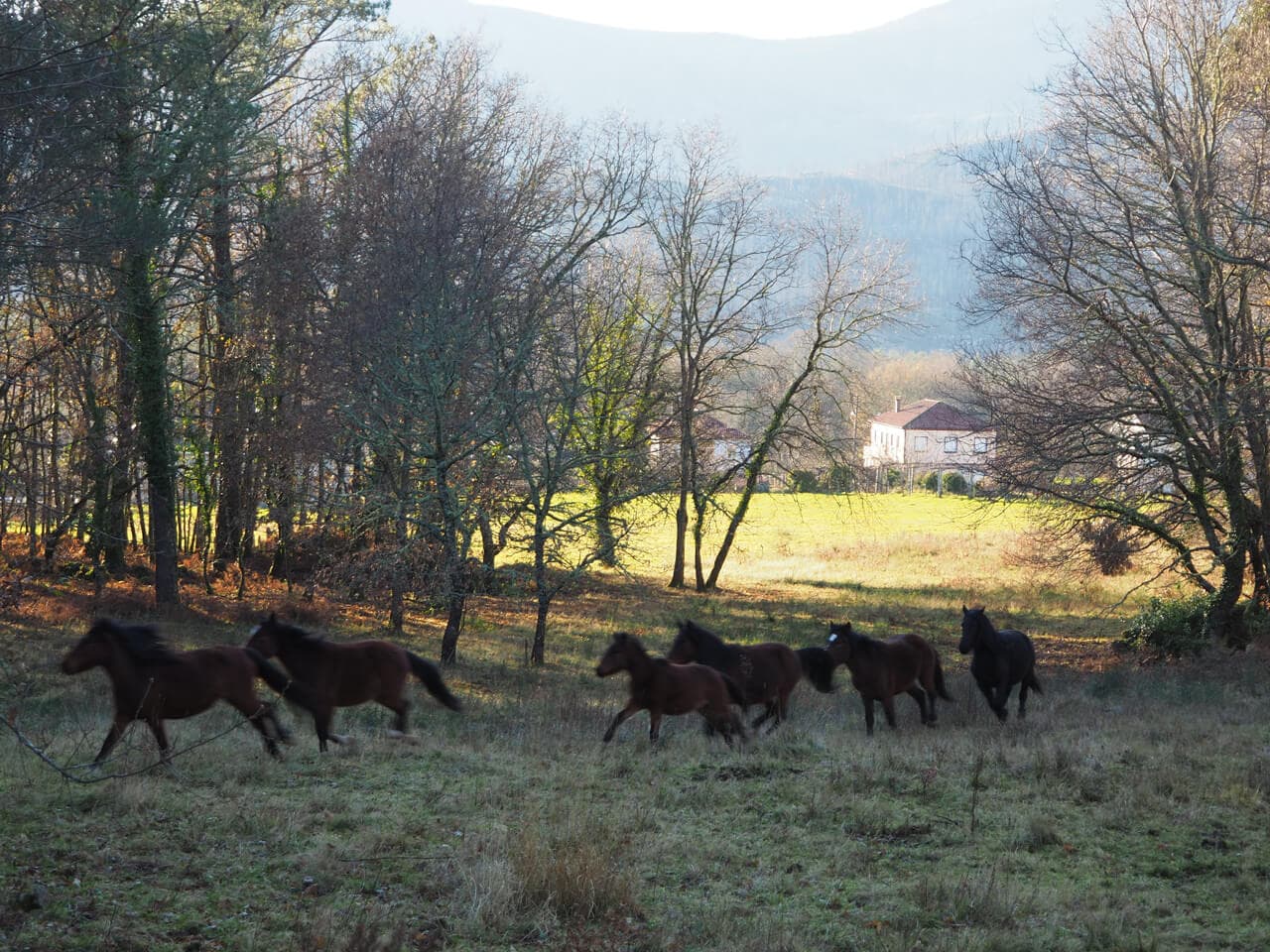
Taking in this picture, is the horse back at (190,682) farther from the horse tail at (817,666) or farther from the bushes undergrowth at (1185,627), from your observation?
the bushes undergrowth at (1185,627)

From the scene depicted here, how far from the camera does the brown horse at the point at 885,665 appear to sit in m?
12.3

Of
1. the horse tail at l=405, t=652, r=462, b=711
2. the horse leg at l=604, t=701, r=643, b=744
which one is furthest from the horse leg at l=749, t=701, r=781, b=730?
the horse tail at l=405, t=652, r=462, b=711

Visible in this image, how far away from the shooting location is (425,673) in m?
11.3

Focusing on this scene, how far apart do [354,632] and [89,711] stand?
10028 mm

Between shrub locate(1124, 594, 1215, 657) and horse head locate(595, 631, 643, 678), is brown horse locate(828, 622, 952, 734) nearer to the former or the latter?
horse head locate(595, 631, 643, 678)

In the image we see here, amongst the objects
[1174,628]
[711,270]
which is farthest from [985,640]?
[711,270]

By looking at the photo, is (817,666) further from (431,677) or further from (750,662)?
(431,677)

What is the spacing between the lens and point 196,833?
24.3 feet

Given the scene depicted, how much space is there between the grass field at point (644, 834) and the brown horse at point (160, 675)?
0.39m

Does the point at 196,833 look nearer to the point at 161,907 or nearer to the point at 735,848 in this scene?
the point at 161,907

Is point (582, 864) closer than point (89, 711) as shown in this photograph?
Yes

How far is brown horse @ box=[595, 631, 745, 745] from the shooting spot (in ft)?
35.2

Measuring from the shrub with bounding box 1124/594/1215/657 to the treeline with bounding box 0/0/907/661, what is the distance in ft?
35.4

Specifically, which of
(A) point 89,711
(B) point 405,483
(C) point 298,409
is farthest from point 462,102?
(A) point 89,711
